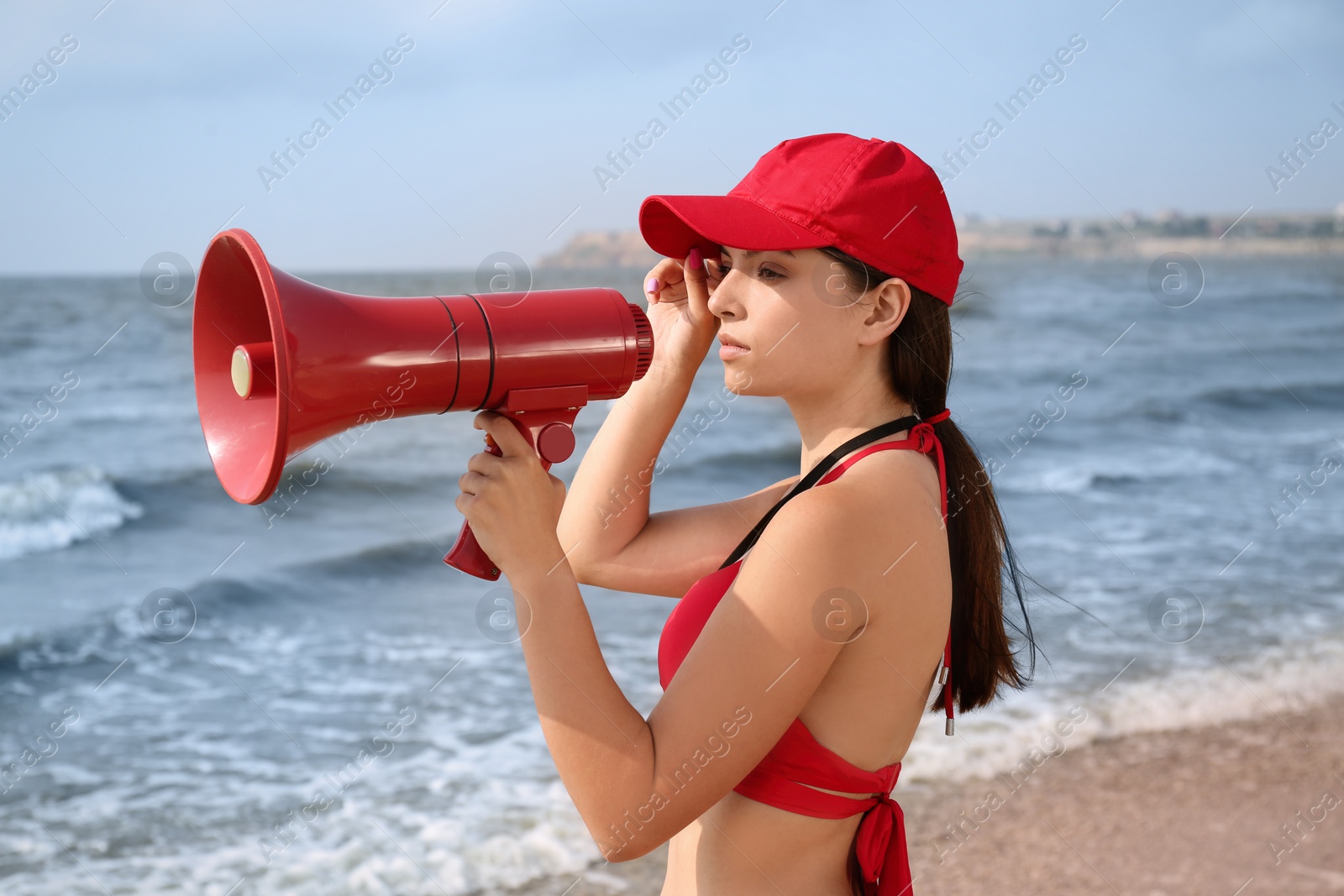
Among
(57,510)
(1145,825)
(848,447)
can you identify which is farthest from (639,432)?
(57,510)

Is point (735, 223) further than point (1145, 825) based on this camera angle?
No

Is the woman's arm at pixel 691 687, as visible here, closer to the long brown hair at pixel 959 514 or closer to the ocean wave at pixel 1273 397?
the long brown hair at pixel 959 514

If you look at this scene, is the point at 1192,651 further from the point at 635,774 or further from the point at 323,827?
the point at 635,774

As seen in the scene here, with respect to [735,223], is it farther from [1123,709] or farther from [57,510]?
[57,510]

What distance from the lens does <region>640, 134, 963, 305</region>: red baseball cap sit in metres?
1.48

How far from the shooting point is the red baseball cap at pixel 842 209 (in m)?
1.48

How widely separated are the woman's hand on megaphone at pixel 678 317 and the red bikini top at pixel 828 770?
12.9 inches

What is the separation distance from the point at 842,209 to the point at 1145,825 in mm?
3447

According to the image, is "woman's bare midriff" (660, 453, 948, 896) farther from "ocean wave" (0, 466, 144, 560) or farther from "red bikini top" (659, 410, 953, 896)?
"ocean wave" (0, 466, 144, 560)

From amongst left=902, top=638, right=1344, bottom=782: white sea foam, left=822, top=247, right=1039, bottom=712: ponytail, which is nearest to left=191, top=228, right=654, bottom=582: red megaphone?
left=822, top=247, right=1039, bottom=712: ponytail

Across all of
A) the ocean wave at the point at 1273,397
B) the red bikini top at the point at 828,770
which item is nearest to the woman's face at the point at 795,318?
the red bikini top at the point at 828,770

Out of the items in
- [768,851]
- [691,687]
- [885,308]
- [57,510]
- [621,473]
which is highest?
[885,308]

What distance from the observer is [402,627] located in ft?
22.4

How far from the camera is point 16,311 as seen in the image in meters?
22.8
